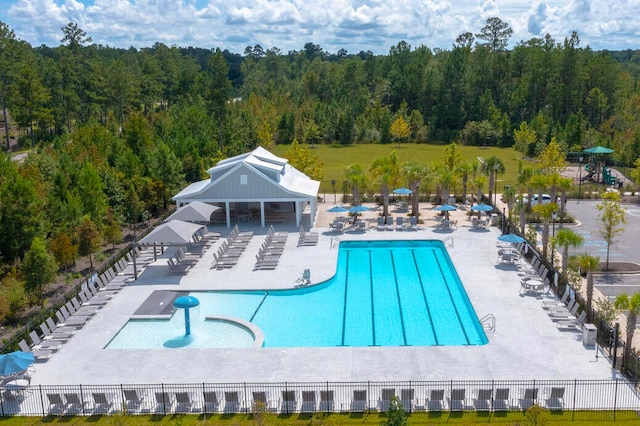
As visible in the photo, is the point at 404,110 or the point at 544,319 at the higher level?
the point at 404,110

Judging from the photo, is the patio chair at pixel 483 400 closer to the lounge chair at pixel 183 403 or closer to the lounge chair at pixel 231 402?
the lounge chair at pixel 231 402

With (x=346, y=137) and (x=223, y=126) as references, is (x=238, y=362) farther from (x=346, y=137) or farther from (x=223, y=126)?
(x=346, y=137)

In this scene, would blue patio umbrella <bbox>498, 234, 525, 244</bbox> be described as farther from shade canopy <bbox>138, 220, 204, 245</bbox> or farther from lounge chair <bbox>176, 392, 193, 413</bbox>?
lounge chair <bbox>176, 392, 193, 413</bbox>

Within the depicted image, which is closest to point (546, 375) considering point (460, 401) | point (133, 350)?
point (460, 401)

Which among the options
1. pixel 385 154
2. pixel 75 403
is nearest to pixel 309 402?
pixel 75 403

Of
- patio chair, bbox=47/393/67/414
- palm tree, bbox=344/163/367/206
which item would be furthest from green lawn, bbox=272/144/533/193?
patio chair, bbox=47/393/67/414

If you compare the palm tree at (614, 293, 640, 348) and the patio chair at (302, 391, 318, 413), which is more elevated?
the palm tree at (614, 293, 640, 348)
